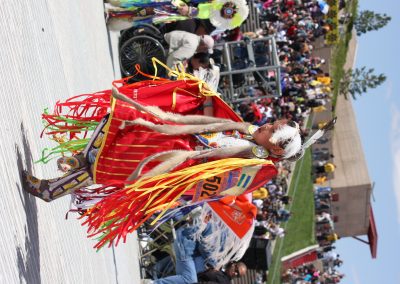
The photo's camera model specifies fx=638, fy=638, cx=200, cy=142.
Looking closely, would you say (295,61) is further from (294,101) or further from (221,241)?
(221,241)

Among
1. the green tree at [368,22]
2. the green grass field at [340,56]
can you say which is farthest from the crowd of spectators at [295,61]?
the green tree at [368,22]

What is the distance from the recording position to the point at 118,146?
14.5 ft

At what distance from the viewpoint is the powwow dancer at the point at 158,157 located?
4301 millimetres

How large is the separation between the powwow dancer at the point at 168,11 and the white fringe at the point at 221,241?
11.3 ft

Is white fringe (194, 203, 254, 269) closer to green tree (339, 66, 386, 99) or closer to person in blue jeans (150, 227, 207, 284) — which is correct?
person in blue jeans (150, 227, 207, 284)

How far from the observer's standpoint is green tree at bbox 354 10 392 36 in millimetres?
40250

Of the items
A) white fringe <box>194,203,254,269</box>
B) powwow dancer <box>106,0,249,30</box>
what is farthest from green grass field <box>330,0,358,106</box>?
white fringe <box>194,203,254,269</box>

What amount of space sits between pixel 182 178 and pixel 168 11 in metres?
5.47

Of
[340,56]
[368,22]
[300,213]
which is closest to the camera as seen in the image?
[300,213]

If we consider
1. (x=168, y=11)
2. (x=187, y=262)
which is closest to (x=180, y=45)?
(x=168, y=11)

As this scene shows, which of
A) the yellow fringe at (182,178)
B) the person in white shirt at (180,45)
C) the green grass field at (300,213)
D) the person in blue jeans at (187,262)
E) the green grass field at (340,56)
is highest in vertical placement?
the person in white shirt at (180,45)

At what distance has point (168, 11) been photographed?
931cm

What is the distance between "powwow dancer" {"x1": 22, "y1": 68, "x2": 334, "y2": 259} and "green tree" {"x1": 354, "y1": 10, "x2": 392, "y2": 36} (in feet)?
122

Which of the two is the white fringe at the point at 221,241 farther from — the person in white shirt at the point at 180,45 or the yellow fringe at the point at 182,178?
the person in white shirt at the point at 180,45
